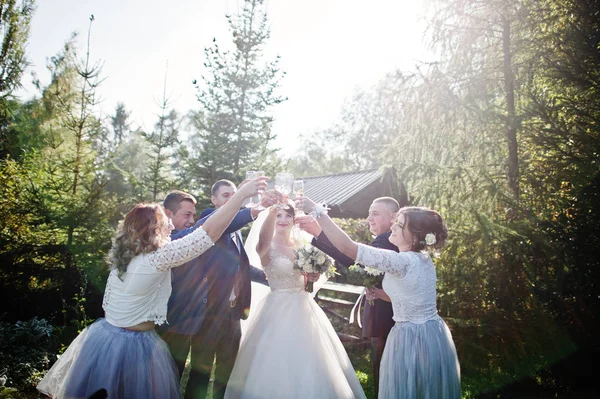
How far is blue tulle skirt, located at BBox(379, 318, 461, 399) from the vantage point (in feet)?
9.42

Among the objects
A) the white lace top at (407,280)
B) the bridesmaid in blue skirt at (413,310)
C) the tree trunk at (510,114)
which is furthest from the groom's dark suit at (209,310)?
the tree trunk at (510,114)

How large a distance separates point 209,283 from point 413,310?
81.9 inches

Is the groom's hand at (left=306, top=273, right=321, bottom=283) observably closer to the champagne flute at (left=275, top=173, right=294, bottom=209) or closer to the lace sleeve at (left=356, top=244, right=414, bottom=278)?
the champagne flute at (left=275, top=173, right=294, bottom=209)

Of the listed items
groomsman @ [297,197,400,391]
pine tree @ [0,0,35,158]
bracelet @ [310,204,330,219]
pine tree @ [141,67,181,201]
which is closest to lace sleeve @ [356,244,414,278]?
bracelet @ [310,204,330,219]

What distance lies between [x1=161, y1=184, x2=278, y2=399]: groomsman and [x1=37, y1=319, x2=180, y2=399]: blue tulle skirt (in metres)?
0.85

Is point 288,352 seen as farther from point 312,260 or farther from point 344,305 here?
point 344,305

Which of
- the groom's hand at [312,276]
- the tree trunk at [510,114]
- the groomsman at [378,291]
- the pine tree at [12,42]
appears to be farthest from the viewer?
the pine tree at [12,42]

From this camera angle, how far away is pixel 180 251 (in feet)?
9.13

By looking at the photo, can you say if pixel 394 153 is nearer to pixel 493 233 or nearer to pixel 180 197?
pixel 493 233

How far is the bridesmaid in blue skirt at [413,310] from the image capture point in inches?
112

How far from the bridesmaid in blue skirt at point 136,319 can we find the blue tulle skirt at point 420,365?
64.6 inches

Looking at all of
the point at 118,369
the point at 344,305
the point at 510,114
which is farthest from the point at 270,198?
the point at 344,305

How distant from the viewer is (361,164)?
4309cm

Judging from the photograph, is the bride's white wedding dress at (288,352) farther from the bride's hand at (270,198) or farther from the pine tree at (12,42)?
the pine tree at (12,42)
